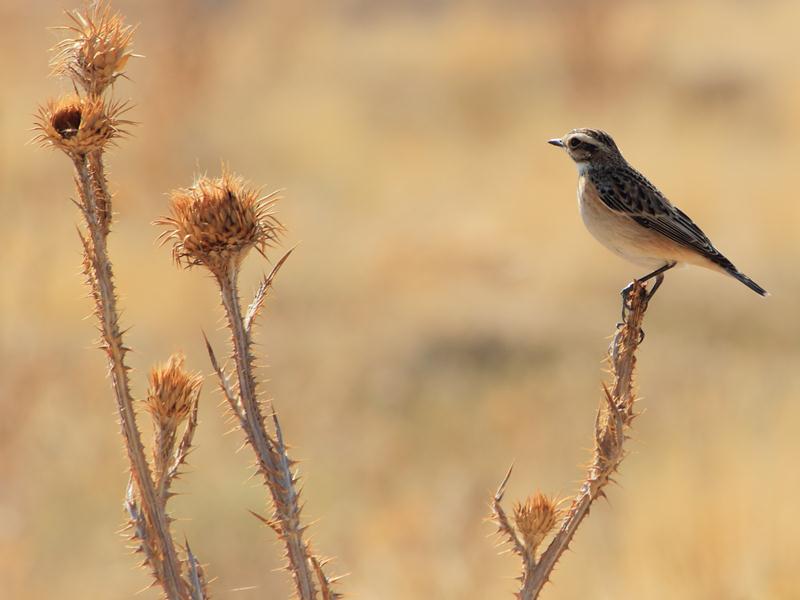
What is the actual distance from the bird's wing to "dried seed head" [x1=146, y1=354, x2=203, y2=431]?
262 centimetres

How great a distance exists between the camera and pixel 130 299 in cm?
1399

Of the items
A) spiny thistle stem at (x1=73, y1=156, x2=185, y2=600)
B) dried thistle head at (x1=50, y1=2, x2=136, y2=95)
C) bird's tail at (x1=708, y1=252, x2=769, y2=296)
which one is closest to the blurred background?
dried thistle head at (x1=50, y1=2, x2=136, y2=95)

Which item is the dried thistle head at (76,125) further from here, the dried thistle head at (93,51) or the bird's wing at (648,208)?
the bird's wing at (648,208)

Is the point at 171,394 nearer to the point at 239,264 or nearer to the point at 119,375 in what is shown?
the point at 119,375

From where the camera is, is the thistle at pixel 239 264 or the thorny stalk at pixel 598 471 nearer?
the thistle at pixel 239 264

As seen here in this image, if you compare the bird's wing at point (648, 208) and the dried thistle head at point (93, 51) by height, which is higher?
the bird's wing at point (648, 208)

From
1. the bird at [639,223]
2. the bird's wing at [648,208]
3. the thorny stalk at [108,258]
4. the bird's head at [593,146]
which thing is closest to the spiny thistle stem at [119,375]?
the thorny stalk at [108,258]

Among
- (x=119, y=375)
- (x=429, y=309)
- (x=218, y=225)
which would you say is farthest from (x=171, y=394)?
(x=429, y=309)

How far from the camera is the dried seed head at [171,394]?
91.0 inches

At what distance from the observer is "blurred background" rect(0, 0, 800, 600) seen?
27.1ft

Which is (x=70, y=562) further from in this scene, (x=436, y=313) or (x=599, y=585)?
(x=436, y=313)

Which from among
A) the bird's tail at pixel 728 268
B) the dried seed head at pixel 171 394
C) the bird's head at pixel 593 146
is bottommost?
the dried seed head at pixel 171 394

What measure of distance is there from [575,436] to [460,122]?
536 inches

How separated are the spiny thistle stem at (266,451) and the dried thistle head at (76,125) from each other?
1.14ft
